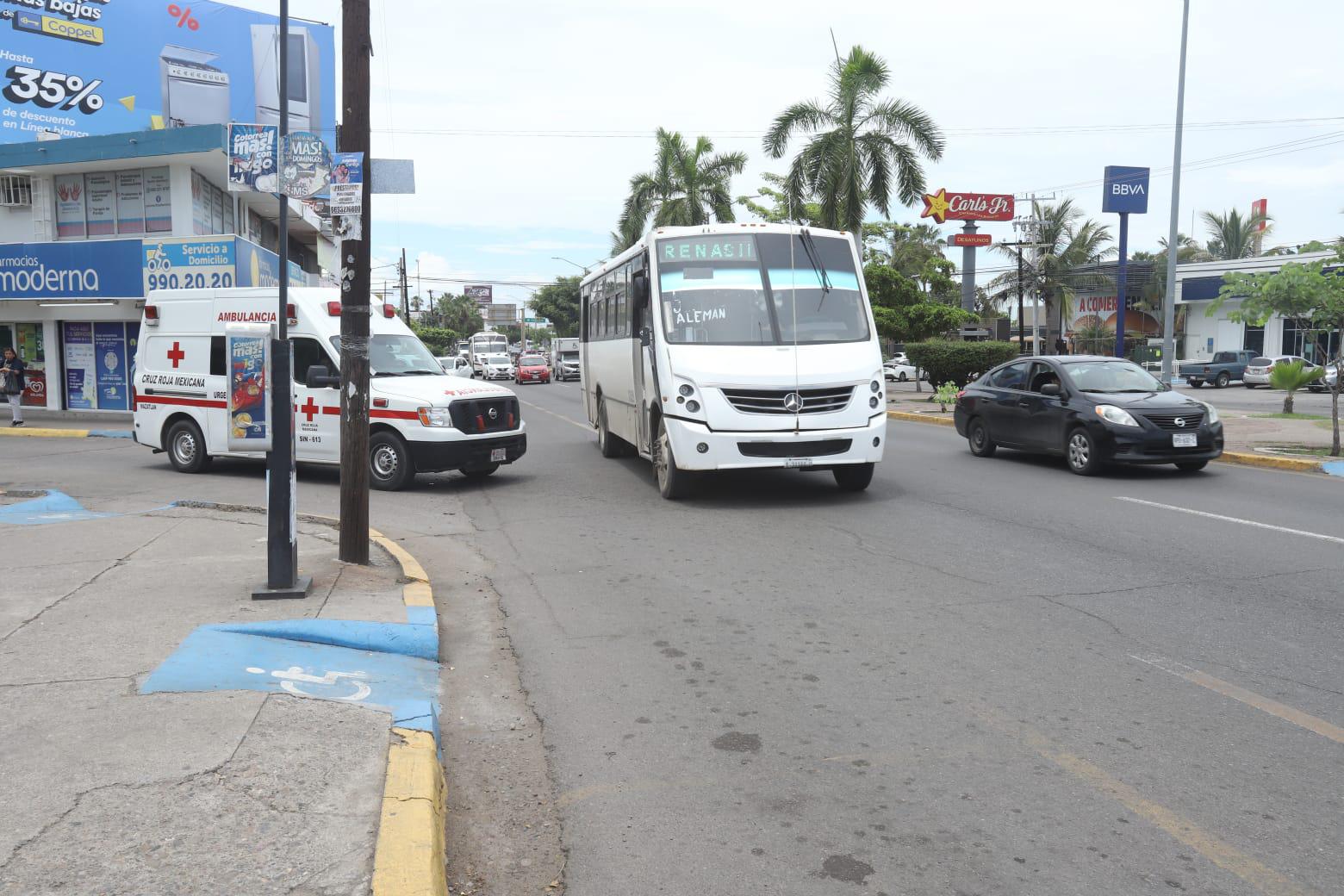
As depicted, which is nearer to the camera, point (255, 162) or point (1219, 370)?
point (255, 162)

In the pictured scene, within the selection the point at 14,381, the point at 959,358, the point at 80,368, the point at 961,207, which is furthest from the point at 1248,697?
the point at 961,207

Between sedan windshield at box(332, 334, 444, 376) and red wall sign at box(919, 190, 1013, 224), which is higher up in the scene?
red wall sign at box(919, 190, 1013, 224)

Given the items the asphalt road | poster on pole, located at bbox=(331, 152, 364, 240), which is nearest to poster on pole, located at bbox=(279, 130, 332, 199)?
poster on pole, located at bbox=(331, 152, 364, 240)

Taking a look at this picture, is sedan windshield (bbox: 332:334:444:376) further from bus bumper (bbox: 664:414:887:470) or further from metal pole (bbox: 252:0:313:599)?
metal pole (bbox: 252:0:313:599)

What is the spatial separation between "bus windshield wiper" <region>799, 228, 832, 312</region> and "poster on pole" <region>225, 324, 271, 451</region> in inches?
250

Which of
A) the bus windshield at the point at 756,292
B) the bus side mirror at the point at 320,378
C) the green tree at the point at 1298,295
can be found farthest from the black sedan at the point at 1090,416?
the bus side mirror at the point at 320,378

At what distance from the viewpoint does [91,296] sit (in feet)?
85.4

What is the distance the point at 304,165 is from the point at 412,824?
5.00m

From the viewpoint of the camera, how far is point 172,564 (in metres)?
7.72

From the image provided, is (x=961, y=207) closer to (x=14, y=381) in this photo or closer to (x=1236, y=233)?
(x=1236, y=233)

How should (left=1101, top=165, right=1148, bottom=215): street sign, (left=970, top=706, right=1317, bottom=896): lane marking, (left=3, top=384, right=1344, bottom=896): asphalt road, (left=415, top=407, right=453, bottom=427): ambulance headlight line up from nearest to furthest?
(left=970, top=706, right=1317, bottom=896): lane marking
(left=3, top=384, right=1344, bottom=896): asphalt road
(left=415, top=407, right=453, bottom=427): ambulance headlight
(left=1101, top=165, right=1148, bottom=215): street sign

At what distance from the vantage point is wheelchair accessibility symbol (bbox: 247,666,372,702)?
507 centimetres

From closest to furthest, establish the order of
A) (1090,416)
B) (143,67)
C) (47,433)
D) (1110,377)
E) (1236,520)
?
(1236,520), (1090,416), (1110,377), (47,433), (143,67)

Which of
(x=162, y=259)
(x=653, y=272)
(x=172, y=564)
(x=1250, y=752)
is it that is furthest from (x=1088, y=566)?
(x=162, y=259)
